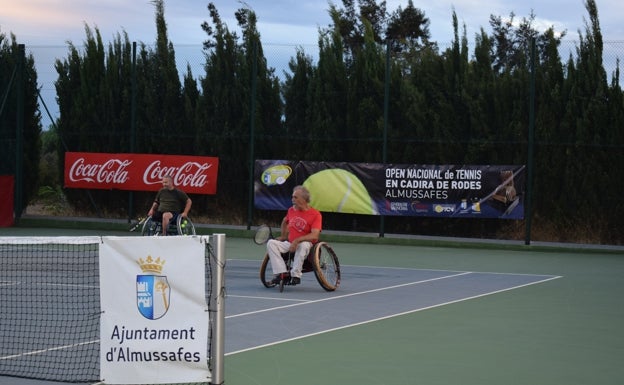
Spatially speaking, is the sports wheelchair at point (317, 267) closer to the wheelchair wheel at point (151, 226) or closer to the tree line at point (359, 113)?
the wheelchair wheel at point (151, 226)

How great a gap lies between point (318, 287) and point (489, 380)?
22.2 ft

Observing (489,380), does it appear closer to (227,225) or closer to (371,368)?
(371,368)

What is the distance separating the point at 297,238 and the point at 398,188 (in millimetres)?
9728

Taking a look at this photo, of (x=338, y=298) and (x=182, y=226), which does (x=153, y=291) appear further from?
(x=182, y=226)

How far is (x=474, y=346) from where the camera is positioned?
391 inches

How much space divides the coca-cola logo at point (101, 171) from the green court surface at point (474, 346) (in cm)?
1152

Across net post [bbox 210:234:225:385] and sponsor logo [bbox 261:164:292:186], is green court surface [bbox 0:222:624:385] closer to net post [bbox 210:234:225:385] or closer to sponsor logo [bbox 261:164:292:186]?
net post [bbox 210:234:225:385]

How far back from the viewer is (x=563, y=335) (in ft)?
35.4

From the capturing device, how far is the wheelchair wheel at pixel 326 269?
14.0 metres

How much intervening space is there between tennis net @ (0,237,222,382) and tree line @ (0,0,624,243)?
10032 mm

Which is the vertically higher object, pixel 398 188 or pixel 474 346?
pixel 398 188

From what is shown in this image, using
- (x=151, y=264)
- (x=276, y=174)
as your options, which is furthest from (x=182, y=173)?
(x=151, y=264)

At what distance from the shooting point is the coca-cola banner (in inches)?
1008

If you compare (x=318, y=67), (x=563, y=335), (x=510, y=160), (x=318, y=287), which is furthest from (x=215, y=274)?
(x=318, y=67)
